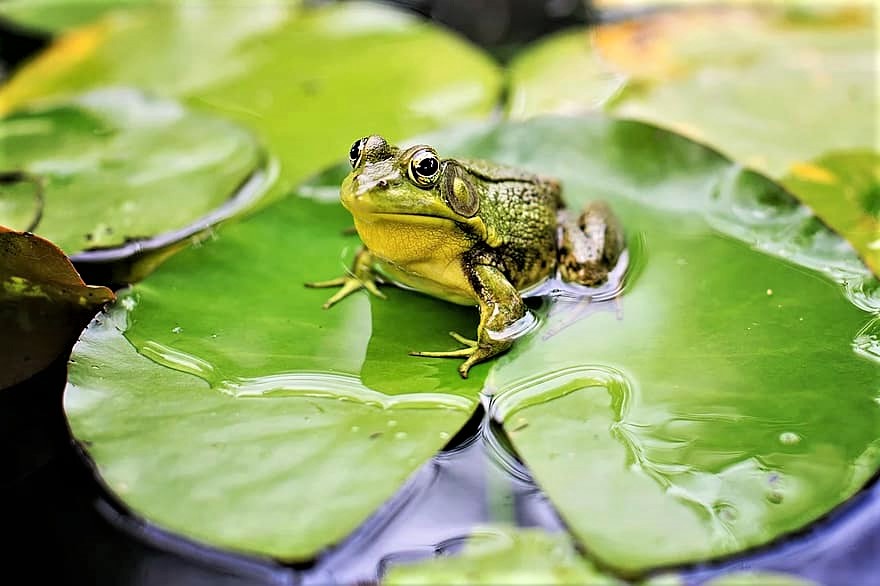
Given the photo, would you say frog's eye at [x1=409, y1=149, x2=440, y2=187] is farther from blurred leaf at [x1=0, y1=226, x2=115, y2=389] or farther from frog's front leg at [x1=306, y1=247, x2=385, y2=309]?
blurred leaf at [x1=0, y1=226, x2=115, y2=389]

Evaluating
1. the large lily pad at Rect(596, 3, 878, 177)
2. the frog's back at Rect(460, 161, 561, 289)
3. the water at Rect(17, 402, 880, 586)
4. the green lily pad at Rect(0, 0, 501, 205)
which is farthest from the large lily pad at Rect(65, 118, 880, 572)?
the green lily pad at Rect(0, 0, 501, 205)

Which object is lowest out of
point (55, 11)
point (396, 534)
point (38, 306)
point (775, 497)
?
point (396, 534)

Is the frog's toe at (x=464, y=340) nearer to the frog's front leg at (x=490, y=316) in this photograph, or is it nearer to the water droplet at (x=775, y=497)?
the frog's front leg at (x=490, y=316)

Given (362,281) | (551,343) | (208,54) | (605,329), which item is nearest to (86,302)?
(362,281)

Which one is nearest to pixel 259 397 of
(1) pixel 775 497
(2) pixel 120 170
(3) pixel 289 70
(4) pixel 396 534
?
(4) pixel 396 534

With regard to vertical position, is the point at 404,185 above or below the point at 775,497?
above

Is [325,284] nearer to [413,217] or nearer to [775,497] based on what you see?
[413,217]

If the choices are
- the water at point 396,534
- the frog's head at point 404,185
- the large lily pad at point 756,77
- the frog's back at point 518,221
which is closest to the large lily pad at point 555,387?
the water at point 396,534
